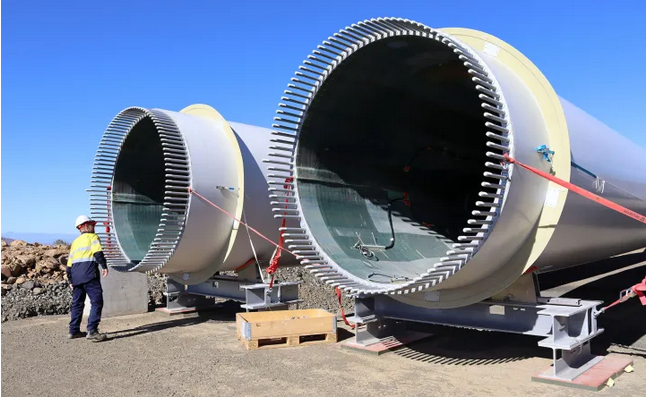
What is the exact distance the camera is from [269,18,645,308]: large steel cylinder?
426 cm

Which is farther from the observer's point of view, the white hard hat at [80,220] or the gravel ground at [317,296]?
the gravel ground at [317,296]

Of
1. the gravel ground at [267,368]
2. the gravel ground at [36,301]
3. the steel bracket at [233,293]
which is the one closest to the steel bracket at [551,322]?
the gravel ground at [267,368]

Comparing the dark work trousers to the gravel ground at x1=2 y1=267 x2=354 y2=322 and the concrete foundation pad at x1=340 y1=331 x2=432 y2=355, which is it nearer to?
the gravel ground at x1=2 y1=267 x2=354 y2=322

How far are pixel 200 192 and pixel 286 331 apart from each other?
6.51ft

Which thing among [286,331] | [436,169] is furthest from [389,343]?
[436,169]

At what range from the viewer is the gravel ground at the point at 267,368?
448 cm

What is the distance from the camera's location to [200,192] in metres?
6.85

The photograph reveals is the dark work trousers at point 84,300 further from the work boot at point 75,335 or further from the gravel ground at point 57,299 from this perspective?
the gravel ground at point 57,299

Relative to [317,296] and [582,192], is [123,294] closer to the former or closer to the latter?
[317,296]

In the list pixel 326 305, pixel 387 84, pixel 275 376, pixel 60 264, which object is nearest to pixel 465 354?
pixel 275 376

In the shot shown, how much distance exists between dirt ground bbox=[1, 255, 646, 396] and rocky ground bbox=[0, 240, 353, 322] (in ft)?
4.79

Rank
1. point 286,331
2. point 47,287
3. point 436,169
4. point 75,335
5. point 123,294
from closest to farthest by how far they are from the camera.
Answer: point 286,331 → point 75,335 → point 436,169 → point 123,294 → point 47,287

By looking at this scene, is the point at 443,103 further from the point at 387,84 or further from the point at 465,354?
the point at 465,354

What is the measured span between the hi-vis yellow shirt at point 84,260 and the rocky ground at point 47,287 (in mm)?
2140
